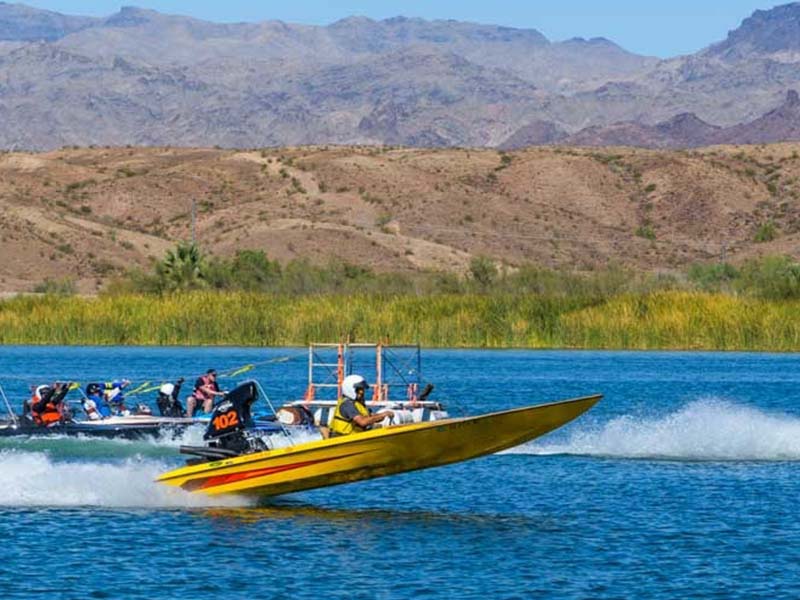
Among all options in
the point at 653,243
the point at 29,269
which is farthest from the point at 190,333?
the point at 653,243

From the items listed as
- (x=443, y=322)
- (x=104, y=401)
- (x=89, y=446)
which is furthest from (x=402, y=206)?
(x=89, y=446)

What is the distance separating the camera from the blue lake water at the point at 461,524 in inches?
862

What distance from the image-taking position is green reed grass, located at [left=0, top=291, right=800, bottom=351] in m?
60.6

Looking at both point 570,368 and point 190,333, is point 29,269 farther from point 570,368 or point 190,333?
point 570,368

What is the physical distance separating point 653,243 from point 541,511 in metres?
110

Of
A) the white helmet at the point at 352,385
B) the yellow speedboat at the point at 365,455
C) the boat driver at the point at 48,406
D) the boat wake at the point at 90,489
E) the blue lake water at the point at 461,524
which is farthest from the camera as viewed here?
the boat driver at the point at 48,406

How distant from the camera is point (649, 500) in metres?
28.6

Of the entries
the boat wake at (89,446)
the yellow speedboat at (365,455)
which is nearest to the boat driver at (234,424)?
the yellow speedboat at (365,455)

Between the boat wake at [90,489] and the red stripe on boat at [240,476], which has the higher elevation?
the red stripe on boat at [240,476]

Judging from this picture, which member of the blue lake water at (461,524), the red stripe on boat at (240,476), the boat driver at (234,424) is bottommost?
the blue lake water at (461,524)

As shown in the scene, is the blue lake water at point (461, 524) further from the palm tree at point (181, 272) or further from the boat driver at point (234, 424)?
the palm tree at point (181, 272)

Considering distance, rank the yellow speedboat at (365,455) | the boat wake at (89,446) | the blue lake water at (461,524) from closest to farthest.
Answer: the blue lake water at (461,524) → the yellow speedboat at (365,455) → the boat wake at (89,446)

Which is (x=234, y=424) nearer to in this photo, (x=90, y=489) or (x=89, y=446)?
(x=90, y=489)

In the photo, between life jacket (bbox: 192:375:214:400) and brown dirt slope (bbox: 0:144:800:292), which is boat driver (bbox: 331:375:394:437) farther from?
brown dirt slope (bbox: 0:144:800:292)
